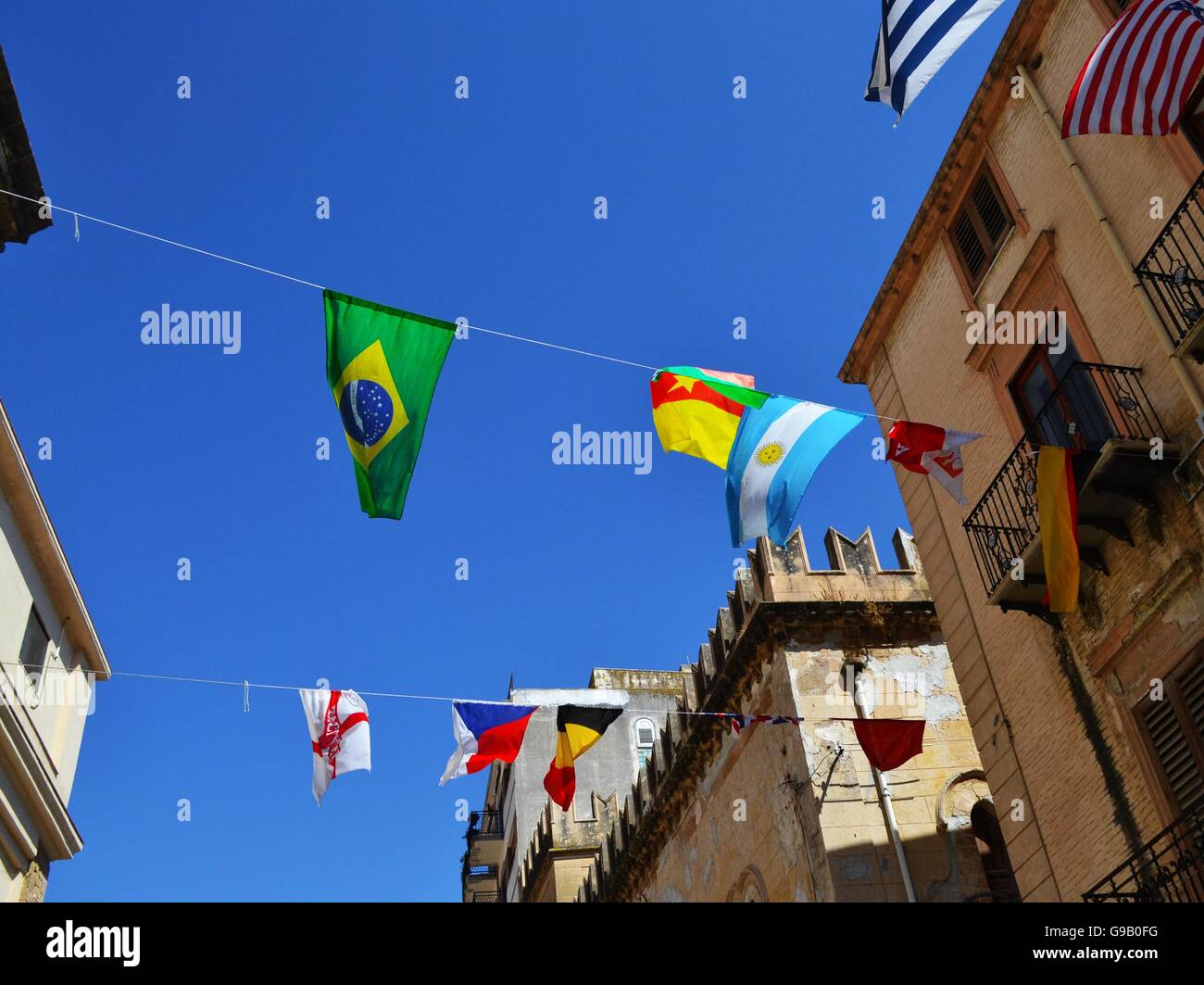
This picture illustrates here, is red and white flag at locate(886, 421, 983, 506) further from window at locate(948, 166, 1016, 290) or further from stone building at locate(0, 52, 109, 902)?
stone building at locate(0, 52, 109, 902)

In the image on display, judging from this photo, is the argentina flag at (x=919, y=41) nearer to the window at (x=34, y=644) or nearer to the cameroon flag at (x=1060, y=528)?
the cameroon flag at (x=1060, y=528)

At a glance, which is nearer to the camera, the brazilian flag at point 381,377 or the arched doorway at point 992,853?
the brazilian flag at point 381,377

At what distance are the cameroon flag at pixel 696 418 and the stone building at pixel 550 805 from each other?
835 inches

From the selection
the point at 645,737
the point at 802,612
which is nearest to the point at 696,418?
the point at 802,612

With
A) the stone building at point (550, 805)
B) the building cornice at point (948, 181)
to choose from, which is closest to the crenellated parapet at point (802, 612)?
the building cornice at point (948, 181)

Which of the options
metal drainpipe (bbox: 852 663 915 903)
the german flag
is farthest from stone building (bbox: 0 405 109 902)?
metal drainpipe (bbox: 852 663 915 903)

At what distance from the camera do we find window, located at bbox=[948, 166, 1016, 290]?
1397 cm

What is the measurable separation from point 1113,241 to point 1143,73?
202 centimetres

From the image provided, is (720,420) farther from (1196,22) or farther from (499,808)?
(499,808)

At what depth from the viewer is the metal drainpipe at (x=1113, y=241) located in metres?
10.2

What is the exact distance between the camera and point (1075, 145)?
1255 cm

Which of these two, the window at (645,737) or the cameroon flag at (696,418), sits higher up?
the window at (645,737)

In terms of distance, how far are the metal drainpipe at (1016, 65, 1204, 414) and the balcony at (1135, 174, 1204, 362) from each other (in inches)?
3.5
